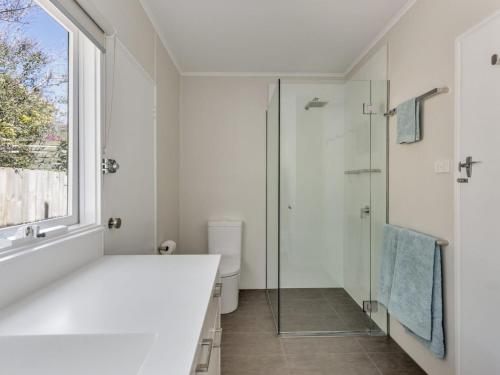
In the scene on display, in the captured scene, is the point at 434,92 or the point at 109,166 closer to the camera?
the point at 109,166

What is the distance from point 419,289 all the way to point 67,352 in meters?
1.83

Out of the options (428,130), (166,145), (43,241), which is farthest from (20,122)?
(428,130)

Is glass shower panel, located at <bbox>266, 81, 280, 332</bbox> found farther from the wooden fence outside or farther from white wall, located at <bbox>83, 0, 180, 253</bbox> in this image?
the wooden fence outside

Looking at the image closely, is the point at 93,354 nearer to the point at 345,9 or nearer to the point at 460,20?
the point at 460,20

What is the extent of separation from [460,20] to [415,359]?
6.89 feet

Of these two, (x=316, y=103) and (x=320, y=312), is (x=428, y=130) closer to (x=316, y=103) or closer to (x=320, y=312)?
(x=316, y=103)

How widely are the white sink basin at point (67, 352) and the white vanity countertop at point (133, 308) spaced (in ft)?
0.05

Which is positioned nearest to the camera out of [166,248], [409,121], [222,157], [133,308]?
[133,308]

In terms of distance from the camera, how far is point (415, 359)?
1899mm

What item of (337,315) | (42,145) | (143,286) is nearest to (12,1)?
(42,145)

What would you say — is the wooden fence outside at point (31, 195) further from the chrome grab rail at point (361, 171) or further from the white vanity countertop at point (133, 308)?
the chrome grab rail at point (361, 171)

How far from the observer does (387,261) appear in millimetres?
2035

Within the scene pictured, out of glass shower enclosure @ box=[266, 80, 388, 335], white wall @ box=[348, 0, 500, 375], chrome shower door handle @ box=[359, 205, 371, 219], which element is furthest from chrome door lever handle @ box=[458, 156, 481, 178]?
chrome shower door handle @ box=[359, 205, 371, 219]

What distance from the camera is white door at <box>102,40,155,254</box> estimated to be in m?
1.49
